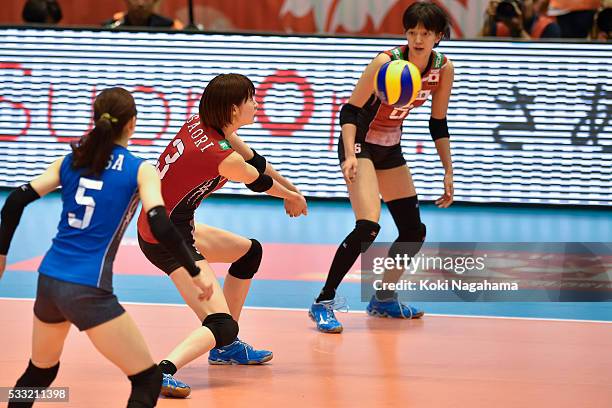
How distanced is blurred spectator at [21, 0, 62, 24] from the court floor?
3.87 m

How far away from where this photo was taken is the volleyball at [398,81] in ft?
20.0

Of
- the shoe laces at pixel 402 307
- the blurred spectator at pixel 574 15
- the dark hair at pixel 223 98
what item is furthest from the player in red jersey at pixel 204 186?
the blurred spectator at pixel 574 15

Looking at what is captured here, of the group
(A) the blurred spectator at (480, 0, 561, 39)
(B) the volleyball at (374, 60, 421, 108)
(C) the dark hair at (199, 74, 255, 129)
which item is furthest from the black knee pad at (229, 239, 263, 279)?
(A) the blurred spectator at (480, 0, 561, 39)

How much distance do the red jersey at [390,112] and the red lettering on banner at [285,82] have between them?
4.66 metres

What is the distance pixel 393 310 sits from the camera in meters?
6.86

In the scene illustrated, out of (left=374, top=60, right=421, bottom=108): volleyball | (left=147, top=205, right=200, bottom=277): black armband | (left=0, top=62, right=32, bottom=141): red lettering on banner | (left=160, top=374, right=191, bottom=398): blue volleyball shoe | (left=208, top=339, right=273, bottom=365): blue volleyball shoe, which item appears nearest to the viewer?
(left=147, top=205, right=200, bottom=277): black armband

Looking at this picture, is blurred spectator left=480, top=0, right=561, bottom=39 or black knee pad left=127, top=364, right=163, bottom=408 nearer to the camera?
black knee pad left=127, top=364, right=163, bottom=408

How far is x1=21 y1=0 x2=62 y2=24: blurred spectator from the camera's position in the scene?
12219mm

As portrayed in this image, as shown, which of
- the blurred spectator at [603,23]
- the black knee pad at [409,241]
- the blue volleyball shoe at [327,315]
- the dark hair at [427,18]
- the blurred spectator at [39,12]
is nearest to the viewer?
the dark hair at [427,18]

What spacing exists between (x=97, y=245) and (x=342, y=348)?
2384 millimetres

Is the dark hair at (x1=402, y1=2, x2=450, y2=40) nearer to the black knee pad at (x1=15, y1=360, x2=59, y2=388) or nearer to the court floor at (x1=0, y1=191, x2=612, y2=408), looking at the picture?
the court floor at (x1=0, y1=191, x2=612, y2=408)

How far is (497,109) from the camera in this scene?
11062 millimetres

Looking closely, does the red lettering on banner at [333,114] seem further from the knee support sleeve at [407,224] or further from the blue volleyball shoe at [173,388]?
the blue volleyball shoe at [173,388]

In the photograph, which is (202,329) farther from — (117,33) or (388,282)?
(117,33)
